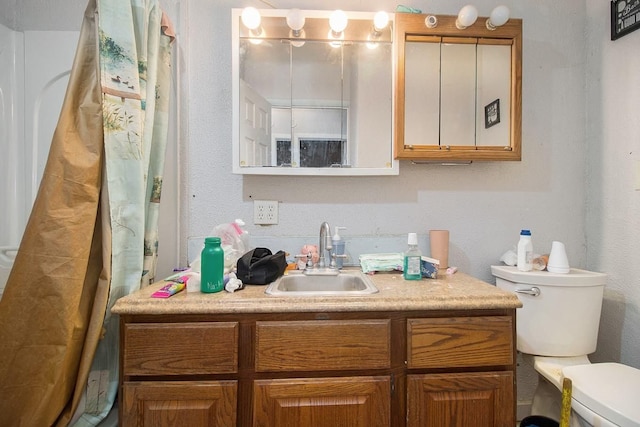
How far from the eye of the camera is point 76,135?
876 mm

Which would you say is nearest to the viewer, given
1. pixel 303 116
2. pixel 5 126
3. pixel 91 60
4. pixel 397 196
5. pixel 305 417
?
pixel 305 417

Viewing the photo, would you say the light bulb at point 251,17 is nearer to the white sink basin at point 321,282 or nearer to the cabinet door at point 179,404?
the white sink basin at point 321,282

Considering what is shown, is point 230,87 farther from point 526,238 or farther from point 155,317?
point 526,238

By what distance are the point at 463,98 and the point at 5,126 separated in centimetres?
202

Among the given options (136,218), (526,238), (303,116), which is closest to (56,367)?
(136,218)

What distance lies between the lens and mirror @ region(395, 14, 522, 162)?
126 cm

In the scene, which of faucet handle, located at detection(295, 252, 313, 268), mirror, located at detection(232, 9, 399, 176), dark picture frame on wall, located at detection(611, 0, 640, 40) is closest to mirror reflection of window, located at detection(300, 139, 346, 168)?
mirror, located at detection(232, 9, 399, 176)

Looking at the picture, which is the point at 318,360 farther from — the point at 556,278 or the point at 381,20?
the point at 381,20

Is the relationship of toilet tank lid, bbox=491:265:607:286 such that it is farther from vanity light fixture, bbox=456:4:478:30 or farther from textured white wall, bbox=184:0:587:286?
vanity light fixture, bbox=456:4:478:30

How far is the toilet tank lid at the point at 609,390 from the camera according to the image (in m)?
0.78

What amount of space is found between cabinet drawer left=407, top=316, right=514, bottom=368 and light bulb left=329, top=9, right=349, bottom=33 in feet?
4.01

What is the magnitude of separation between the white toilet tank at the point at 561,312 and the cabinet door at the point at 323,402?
2.40ft

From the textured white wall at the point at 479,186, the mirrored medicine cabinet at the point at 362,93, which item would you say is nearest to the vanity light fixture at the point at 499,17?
the mirrored medicine cabinet at the point at 362,93

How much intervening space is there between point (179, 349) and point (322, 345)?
410 millimetres
